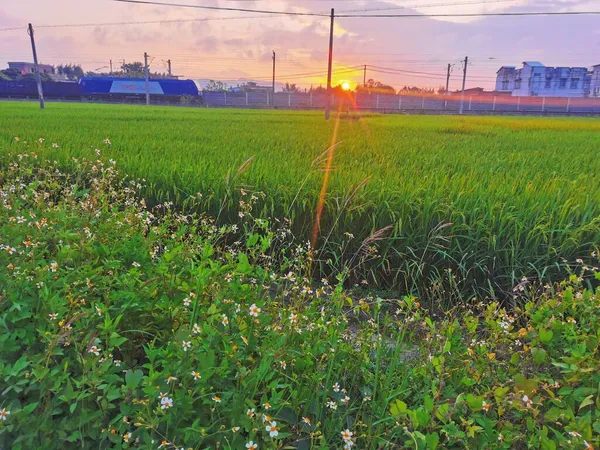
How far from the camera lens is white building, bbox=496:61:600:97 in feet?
200

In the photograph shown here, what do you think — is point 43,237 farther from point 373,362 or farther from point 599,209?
point 599,209

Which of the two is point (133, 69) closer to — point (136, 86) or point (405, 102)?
point (136, 86)

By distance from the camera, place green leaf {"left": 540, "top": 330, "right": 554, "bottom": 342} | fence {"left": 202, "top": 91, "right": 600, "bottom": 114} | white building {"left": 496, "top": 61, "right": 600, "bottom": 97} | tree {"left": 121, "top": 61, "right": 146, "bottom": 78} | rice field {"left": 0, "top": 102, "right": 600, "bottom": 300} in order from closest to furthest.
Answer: green leaf {"left": 540, "top": 330, "right": 554, "bottom": 342}
rice field {"left": 0, "top": 102, "right": 600, "bottom": 300}
fence {"left": 202, "top": 91, "right": 600, "bottom": 114}
white building {"left": 496, "top": 61, "right": 600, "bottom": 97}
tree {"left": 121, "top": 61, "right": 146, "bottom": 78}

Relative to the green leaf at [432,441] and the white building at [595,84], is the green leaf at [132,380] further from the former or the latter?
the white building at [595,84]

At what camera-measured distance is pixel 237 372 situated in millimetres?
1183

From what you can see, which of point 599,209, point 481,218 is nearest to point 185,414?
point 481,218

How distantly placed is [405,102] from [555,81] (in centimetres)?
3227

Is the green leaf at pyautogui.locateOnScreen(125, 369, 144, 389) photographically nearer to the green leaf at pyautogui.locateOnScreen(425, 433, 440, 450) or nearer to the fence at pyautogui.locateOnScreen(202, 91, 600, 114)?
the green leaf at pyautogui.locateOnScreen(425, 433, 440, 450)

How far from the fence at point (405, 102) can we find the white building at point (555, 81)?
47.3 feet

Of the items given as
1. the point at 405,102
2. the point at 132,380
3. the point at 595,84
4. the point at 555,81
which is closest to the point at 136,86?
the point at 405,102

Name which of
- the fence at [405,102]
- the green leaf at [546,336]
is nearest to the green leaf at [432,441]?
the green leaf at [546,336]

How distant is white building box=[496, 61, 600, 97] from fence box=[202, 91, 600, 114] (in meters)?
14.4

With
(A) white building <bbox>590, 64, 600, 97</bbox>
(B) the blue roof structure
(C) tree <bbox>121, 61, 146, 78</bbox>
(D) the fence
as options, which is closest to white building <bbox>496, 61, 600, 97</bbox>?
(A) white building <bbox>590, 64, 600, 97</bbox>

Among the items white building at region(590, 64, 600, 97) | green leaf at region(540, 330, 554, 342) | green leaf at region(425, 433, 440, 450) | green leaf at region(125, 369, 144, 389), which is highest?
white building at region(590, 64, 600, 97)
